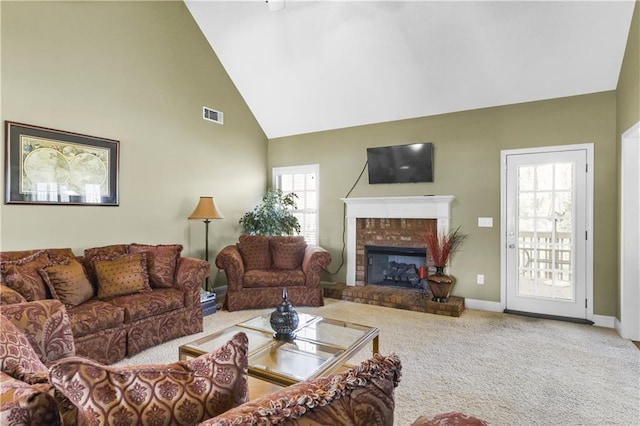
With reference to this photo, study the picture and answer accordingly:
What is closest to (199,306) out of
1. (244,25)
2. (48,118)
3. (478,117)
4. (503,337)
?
(48,118)

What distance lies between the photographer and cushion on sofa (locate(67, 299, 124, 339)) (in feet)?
8.69

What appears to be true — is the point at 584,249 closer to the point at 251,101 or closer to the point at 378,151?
the point at 378,151

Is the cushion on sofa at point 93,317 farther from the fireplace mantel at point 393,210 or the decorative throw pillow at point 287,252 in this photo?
the fireplace mantel at point 393,210

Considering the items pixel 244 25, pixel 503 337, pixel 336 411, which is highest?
pixel 244 25

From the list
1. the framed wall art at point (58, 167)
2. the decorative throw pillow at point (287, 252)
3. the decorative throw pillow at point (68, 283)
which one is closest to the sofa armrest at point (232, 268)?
the decorative throw pillow at point (287, 252)

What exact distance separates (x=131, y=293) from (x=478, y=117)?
4578 millimetres

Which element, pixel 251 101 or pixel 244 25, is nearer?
pixel 244 25

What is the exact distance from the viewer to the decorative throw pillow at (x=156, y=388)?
689 millimetres

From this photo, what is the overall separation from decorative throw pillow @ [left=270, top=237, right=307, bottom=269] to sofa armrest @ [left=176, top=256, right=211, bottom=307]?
1307 mm

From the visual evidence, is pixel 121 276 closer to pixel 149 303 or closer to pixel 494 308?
pixel 149 303

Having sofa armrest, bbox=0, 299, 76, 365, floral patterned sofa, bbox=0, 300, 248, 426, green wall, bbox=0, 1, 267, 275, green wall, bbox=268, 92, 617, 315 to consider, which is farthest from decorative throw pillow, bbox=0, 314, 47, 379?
green wall, bbox=268, 92, 617, 315

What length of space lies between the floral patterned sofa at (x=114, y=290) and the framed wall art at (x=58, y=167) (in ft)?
1.94

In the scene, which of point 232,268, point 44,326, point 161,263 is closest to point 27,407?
point 44,326

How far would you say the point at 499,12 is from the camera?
11.3 feet
